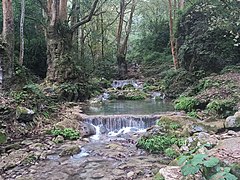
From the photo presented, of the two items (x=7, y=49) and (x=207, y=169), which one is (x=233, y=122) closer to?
(x=207, y=169)

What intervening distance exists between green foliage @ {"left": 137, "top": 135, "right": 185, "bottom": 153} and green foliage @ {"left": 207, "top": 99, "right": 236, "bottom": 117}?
2505 mm

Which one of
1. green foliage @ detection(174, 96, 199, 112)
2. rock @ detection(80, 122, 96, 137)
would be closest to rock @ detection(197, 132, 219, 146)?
rock @ detection(80, 122, 96, 137)

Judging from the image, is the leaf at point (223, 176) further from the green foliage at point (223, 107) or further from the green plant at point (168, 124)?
the green foliage at point (223, 107)

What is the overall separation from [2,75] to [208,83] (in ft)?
24.6

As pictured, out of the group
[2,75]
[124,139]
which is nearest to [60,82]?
[2,75]

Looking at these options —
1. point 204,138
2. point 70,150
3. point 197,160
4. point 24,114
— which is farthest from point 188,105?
point 197,160

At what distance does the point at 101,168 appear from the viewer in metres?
6.01

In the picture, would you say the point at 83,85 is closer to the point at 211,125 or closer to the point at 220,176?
the point at 211,125

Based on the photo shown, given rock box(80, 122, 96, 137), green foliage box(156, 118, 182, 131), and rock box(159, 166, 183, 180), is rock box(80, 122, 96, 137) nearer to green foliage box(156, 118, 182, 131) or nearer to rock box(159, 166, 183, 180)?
green foliage box(156, 118, 182, 131)

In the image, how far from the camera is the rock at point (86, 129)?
8707mm

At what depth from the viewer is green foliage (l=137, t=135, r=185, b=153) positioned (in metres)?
7.05

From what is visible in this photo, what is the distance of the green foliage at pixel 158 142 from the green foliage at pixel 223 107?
8.22 feet

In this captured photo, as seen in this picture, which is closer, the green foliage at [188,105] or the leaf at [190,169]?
the leaf at [190,169]

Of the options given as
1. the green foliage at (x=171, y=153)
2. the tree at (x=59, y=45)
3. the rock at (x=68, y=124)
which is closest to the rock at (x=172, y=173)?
the green foliage at (x=171, y=153)
